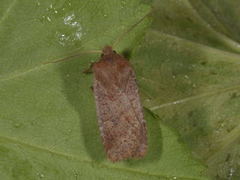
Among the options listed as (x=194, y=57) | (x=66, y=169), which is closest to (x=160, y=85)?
(x=194, y=57)

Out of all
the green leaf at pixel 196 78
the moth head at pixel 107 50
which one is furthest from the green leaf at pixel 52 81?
the green leaf at pixel 196 78

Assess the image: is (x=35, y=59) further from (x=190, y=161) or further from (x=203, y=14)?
(x=203, y=14)

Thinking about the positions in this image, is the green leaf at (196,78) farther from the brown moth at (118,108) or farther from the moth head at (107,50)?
the moth head at (107,50)

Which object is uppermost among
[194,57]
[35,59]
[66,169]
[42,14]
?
[42,14]

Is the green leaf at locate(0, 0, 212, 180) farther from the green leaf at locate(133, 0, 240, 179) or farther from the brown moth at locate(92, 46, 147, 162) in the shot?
the green leaf at locate(133, 0, 240, 179)

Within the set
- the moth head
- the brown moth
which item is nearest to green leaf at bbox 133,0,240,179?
the brown moth

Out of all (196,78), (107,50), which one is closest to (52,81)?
(107,50)
